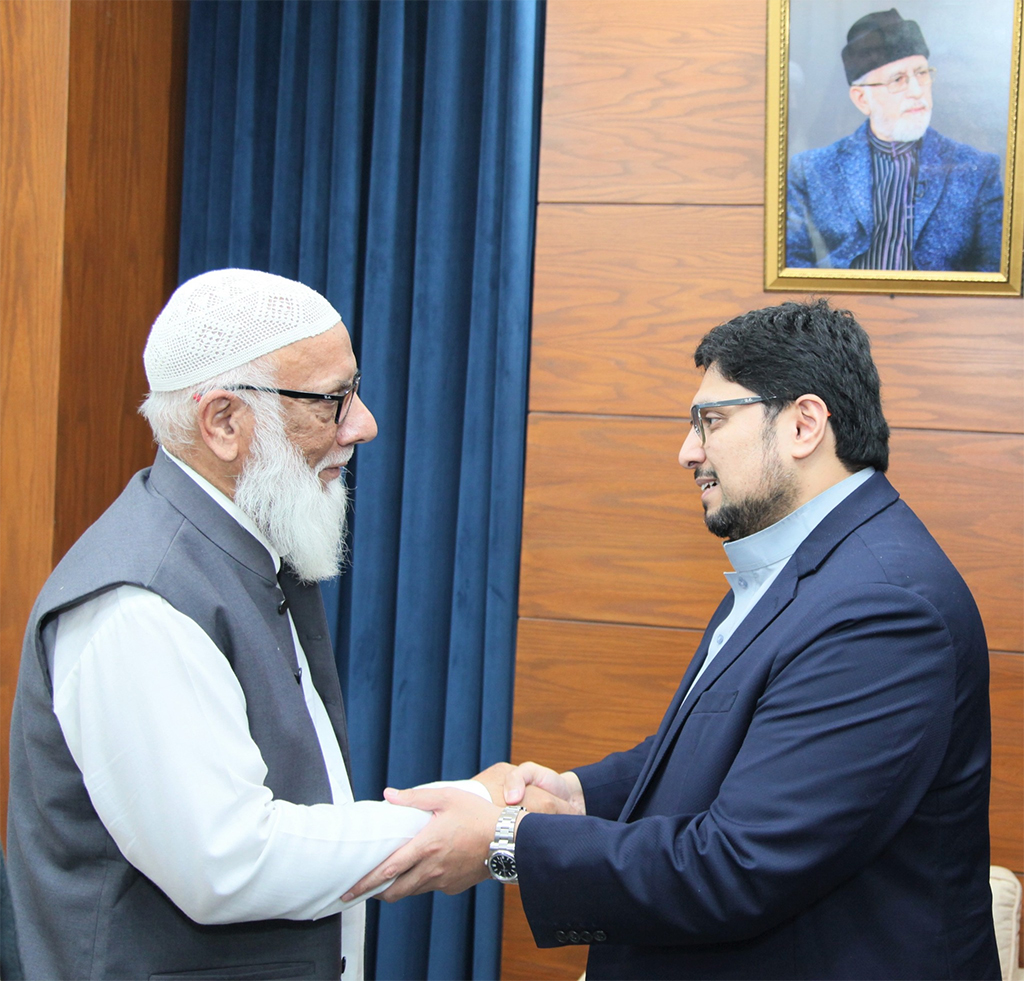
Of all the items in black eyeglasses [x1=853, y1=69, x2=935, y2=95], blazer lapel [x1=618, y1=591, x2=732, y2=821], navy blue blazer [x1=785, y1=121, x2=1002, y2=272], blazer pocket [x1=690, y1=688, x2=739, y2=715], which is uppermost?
black eyeglasses [x1=853, y1=69, x2=935, y2=95]

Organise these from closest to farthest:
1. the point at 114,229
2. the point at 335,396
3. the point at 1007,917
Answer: the point at 335,396 < the point at 1007,917 < the point at 114,229

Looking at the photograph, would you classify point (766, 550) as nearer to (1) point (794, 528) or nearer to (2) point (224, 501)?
(1) point (794, 528)

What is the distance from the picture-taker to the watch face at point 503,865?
165 centimetres

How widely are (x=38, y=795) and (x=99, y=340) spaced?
1.89 m

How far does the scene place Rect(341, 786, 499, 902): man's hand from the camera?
62.4 inches

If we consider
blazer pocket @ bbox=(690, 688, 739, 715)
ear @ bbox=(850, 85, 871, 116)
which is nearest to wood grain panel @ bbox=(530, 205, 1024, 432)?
ear @ bbox=(850, 85, 871, 116)

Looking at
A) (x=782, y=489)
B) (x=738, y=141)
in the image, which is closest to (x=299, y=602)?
(x=782, y=489)

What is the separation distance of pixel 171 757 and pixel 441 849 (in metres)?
0.52

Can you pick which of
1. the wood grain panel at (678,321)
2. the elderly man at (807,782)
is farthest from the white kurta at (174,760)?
the wood grain panel at (678,321)

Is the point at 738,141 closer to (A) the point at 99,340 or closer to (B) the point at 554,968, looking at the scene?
(A) the point at 99,340

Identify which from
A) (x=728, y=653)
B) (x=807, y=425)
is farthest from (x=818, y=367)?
(x=728, y=653)

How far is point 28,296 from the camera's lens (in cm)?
278

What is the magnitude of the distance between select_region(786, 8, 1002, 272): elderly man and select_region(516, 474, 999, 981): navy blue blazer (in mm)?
1215

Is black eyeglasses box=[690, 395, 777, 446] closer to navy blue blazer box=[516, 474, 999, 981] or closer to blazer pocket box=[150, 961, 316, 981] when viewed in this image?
navy blue blazer box=[516, 474, 999, 981]
